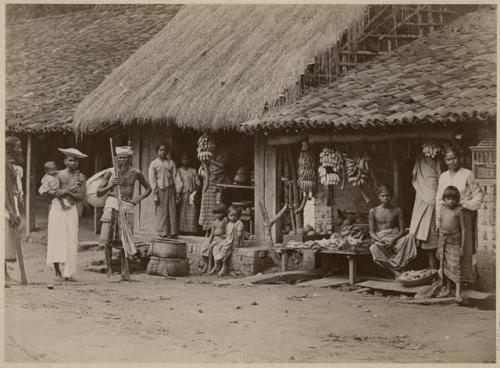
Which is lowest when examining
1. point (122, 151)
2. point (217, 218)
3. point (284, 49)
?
point (217, 218)

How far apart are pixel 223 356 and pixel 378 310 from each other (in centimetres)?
243

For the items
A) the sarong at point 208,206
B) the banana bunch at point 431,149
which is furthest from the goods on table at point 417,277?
the sarong at point 208,206

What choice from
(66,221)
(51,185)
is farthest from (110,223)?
(51,185)

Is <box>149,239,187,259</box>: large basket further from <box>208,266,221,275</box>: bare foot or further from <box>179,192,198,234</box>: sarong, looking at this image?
<box>179,192,198,234</box>: sarong

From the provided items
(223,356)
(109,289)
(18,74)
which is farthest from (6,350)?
(18,74)

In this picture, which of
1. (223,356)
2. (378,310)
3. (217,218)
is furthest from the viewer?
(217,218)

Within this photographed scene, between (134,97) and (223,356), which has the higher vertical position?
(134,97)

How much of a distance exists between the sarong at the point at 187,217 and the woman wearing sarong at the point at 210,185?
1.27 feet

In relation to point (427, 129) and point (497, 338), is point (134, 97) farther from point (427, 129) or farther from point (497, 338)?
point (497, 338)

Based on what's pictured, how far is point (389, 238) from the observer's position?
9.73 metres

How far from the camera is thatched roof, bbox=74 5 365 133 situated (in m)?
11.2

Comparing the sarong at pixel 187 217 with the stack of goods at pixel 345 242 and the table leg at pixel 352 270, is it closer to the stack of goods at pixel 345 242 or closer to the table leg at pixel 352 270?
the stack of goods at pixel 345 242

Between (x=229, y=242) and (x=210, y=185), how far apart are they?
145cm

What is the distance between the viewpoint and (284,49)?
11633 mm
